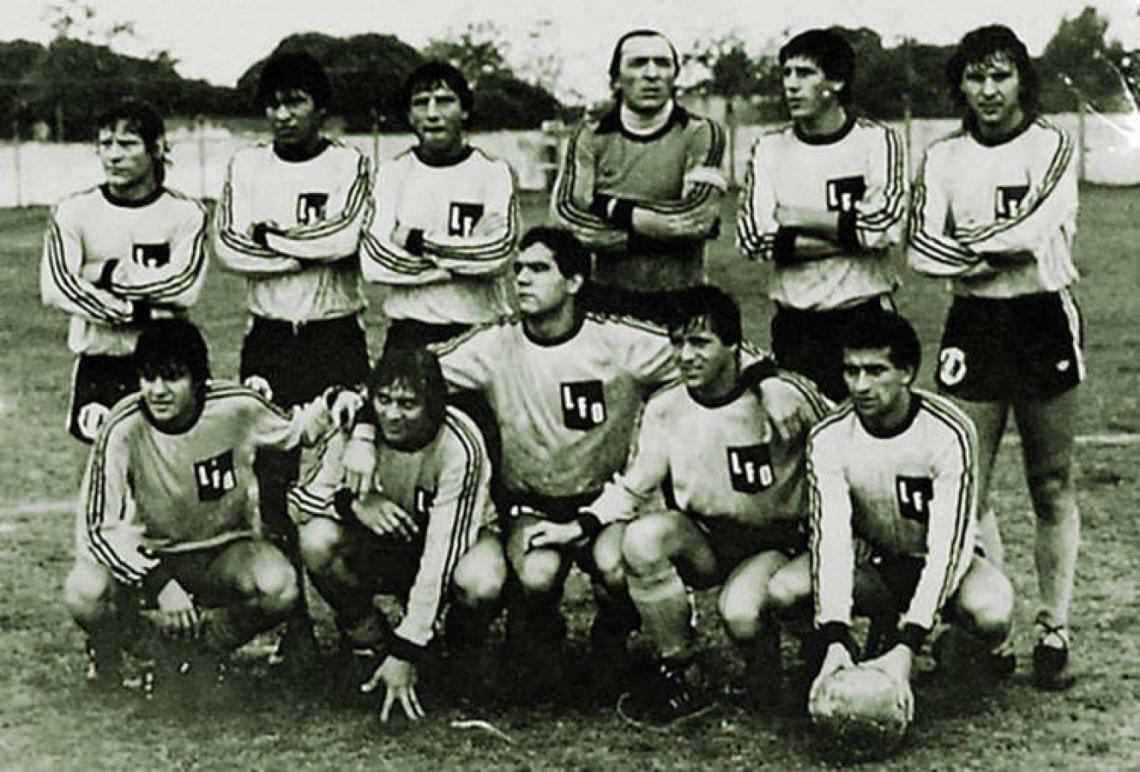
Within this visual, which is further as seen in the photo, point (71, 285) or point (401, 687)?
point (71, 285)

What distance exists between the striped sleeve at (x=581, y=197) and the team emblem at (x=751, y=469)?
2.13ft

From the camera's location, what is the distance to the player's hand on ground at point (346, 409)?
132 inches

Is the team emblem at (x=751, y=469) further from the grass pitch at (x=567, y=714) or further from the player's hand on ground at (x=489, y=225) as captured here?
the player's hand on ground at (x=489, y=225)

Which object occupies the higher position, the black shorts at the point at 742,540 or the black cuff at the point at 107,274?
the black cuff at the point at 107,274

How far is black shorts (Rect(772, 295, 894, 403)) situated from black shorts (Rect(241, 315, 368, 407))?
3.28 feet

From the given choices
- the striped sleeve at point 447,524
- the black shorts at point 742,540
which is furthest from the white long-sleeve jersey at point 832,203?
the striped sleeve at point 447,524

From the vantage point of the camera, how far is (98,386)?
3.69 meters

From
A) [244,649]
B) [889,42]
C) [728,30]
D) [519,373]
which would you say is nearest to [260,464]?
[244,649]

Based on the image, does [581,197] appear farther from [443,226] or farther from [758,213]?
[758,213]

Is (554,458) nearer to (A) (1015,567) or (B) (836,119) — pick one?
(B) (836,119)

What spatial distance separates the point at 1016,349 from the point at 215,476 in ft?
5.55

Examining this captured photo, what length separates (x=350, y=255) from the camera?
12.2ft

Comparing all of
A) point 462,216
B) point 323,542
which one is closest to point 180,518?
point 323,542

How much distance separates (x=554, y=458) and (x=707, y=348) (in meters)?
0.48
